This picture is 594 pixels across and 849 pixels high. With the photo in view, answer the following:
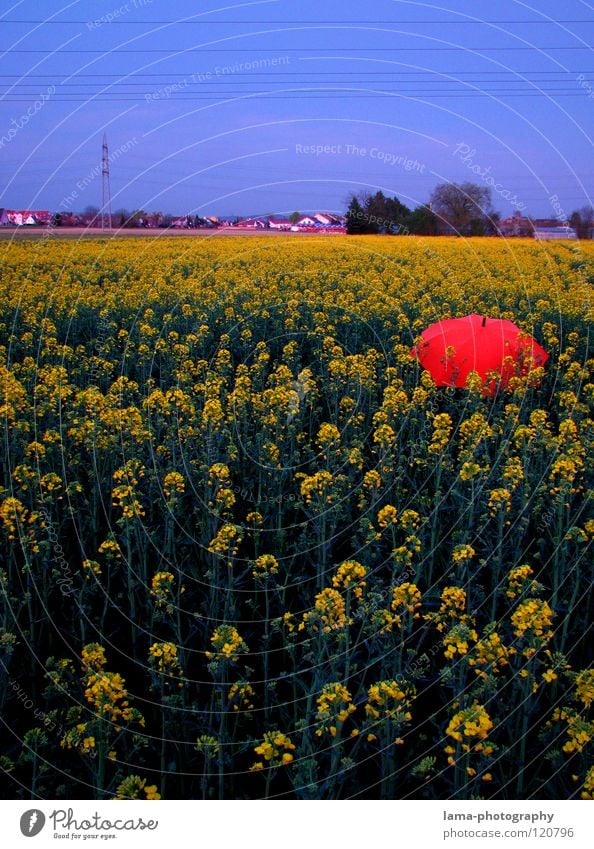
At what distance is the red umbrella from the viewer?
9383mm

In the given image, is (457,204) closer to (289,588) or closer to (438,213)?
(438,213)

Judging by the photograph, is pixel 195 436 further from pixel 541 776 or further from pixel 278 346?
pixel 278 346

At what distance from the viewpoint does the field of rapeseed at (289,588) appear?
3.72 metres

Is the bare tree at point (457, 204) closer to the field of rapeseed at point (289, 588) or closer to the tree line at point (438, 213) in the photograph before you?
the tree line at point (438, 213)

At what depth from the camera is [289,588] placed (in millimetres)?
5496

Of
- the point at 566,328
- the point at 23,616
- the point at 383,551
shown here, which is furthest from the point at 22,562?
the point at 566,328

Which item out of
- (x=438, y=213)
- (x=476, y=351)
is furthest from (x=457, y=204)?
(x=476, y=351)

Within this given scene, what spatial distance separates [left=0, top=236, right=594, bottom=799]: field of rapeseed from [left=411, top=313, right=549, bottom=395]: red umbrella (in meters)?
0.35

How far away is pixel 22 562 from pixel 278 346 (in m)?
7.34

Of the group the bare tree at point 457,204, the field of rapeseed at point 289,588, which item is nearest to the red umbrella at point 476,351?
the field of rapeseed at point 289,588

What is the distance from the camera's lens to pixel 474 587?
500cm

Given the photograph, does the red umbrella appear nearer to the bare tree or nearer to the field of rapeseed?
the field of rapeseed
